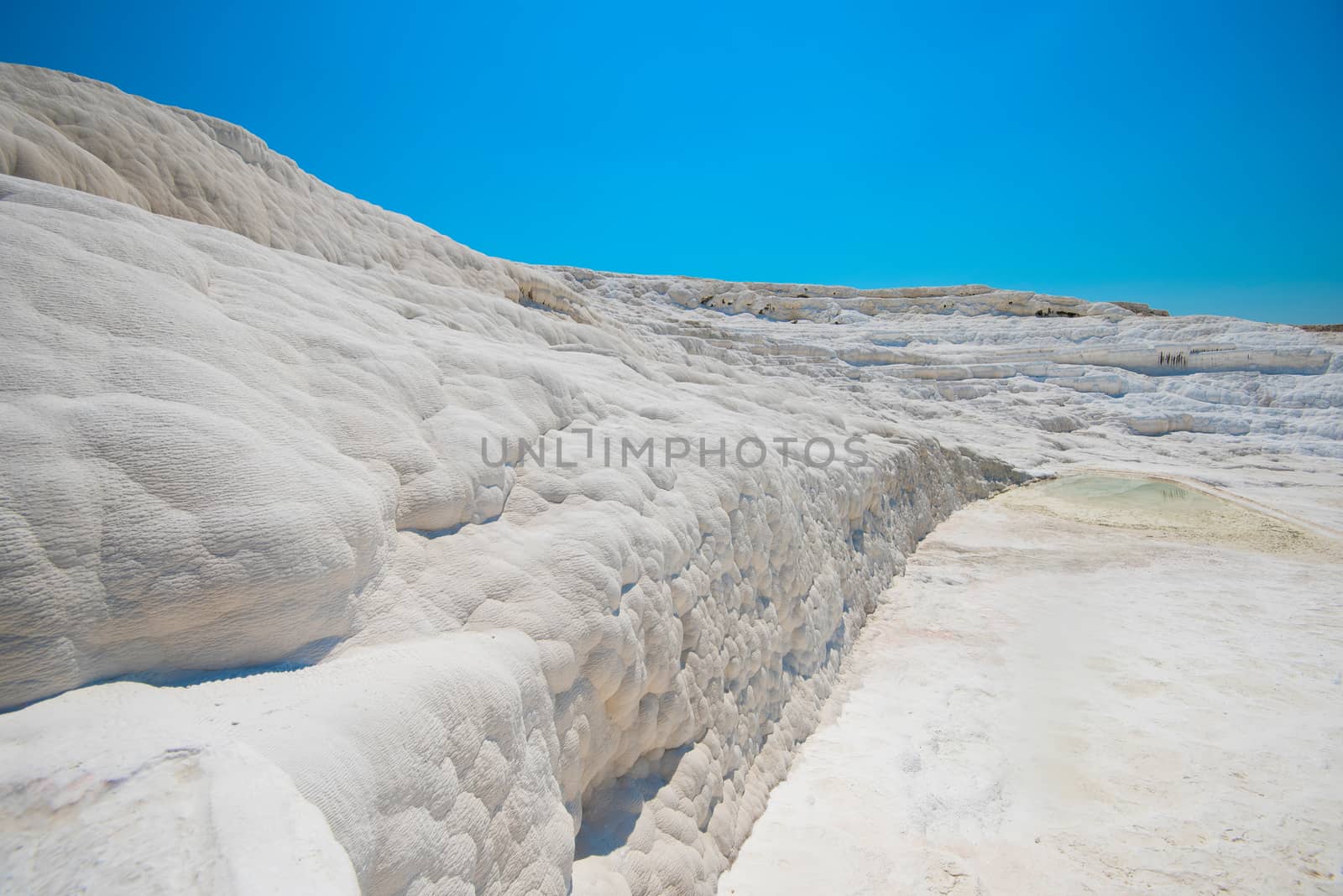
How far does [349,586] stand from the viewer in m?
1.62

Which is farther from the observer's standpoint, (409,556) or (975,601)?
(975,601)

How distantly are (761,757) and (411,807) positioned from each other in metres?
1.98

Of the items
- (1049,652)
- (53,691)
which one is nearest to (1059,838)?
(1049,652)

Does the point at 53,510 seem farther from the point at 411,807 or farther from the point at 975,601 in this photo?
the point at 975,601

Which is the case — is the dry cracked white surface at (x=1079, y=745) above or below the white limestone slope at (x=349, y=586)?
below

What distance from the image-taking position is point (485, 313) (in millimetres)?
5098

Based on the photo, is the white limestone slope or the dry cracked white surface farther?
the dry cracked white surface

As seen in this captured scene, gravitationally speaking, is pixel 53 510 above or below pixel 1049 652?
above

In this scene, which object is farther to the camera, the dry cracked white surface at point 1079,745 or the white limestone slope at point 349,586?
the dry cracked white surface at point 1079,745

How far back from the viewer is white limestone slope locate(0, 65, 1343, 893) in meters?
1.08

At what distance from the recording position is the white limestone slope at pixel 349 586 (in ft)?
3.54

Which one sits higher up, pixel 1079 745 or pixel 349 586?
pixel 349 586

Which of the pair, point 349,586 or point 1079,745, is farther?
point 1079,745

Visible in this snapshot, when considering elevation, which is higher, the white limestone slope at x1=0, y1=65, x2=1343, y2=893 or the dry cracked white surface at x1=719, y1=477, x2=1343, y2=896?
the white limestone slope at x1=0, y1=65, x2=1343, y2=893
